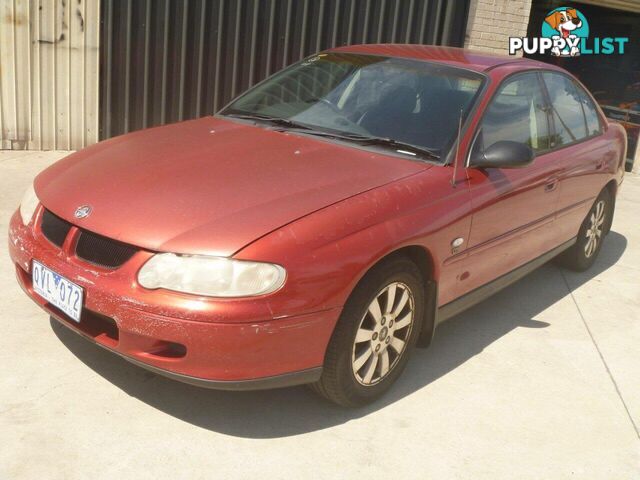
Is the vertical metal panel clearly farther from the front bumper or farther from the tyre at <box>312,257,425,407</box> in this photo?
the tyre at <box>312,257,425,407</box>

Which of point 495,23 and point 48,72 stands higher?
point 495,23

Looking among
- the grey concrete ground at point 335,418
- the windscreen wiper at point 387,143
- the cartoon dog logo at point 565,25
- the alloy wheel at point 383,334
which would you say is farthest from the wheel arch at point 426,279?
the cartoon dog logo at point 565,25

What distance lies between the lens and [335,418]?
3.43 metres

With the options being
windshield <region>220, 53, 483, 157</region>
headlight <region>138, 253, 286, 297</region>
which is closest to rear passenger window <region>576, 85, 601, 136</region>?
windshield <region>220, 53, 483, 157</region>

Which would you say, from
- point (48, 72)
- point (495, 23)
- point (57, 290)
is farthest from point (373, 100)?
point (495, 23)

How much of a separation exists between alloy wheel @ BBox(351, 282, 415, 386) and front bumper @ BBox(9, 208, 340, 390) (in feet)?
0.94

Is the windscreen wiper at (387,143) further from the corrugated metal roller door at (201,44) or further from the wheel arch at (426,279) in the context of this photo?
the corrugated metal roller door at (201,44)

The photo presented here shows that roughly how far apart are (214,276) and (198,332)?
21 centimetres

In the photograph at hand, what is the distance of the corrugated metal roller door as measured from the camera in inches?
298

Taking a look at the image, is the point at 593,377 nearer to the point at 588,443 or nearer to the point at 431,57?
the point at 588,443

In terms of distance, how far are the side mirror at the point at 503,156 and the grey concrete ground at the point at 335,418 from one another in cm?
106

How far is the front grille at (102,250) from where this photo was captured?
3.04m

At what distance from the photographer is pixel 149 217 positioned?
3102mm

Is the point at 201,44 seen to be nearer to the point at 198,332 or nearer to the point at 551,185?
the point at 551,185
